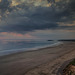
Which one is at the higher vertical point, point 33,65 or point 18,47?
point 33,65

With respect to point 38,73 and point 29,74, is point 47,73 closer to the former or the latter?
point 38,73

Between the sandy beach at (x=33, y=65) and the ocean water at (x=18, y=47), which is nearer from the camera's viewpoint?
the sandy beach at (x=33, y=65)

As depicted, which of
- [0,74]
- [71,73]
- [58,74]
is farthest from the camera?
[0,74]

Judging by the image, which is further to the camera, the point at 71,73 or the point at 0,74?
the point at 0,74

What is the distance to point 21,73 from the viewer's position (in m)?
8.73

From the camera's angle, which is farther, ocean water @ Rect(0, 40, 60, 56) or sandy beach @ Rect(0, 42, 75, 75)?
ocean water @ Rect(0, 40, 60, 56)

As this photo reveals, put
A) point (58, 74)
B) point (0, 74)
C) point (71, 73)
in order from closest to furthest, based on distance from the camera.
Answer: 1. point (71, 73)
2. point (58, 74)
3. point (0, 74)

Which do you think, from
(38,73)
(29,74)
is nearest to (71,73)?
(38,73)

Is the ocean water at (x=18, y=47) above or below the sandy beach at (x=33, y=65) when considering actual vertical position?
below

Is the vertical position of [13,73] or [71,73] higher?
[71,73]

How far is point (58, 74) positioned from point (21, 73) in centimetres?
335

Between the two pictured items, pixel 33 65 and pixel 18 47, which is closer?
pixel 33 65

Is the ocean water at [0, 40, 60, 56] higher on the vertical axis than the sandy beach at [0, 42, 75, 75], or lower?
→ lower

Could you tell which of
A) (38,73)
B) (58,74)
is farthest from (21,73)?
(58,74)
